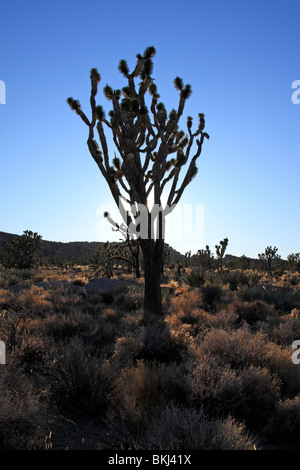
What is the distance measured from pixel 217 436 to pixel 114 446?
3.39 ft

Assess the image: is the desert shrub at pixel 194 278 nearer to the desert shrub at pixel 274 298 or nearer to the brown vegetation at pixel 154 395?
the desert shrub at pixel 274 298

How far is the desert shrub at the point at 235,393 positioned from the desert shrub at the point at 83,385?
1.17m

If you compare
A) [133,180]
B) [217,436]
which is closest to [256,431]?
[217,436]

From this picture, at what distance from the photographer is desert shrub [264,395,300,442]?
13.1 ft

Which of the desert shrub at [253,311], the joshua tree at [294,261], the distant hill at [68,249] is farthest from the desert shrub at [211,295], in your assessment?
the distant hill at [68,249]

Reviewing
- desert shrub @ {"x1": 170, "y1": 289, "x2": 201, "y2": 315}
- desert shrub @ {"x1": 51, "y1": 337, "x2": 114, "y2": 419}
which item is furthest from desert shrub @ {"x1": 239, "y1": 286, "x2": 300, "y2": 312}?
desert shrub @ {"x1": 51, "y1": 337, "x2": 114, "y2": 419}

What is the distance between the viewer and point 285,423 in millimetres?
4043

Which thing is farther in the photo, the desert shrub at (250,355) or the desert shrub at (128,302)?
the desert shrub at (128,302)

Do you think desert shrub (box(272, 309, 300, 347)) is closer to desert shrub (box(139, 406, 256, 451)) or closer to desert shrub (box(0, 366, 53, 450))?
desert shrub (box(139, 406, 256, 451))

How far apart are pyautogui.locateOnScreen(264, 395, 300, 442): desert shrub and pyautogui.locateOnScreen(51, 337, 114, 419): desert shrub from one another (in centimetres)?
205

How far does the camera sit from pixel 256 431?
412 centimetres

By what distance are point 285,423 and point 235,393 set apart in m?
0.66

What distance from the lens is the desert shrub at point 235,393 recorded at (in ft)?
14.3

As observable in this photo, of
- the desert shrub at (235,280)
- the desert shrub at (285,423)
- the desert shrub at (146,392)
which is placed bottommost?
the desert shrub at (285,423)
